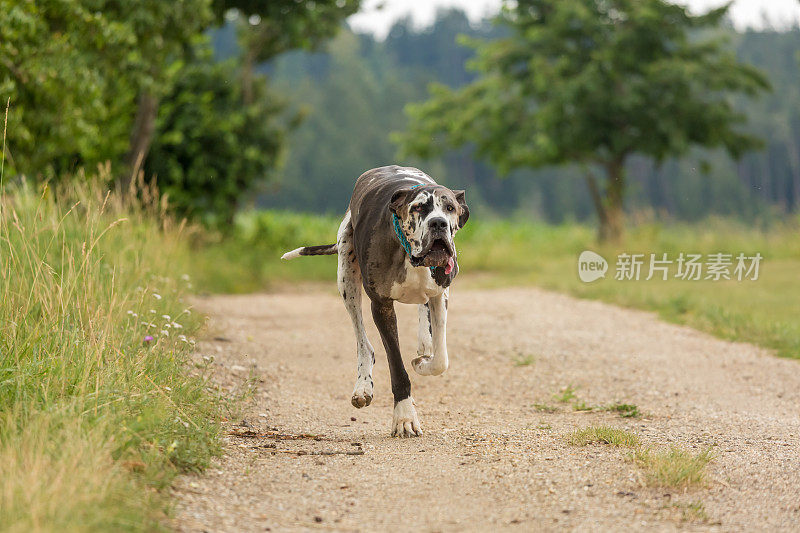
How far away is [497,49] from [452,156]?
140 ft

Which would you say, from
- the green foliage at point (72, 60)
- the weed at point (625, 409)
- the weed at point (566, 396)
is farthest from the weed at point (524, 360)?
the green foliage at point (72, 60)

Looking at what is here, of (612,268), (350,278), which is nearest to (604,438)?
(350,278)

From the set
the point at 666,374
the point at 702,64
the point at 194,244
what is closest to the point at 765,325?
the point at 666,374

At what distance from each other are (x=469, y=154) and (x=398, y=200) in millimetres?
41115

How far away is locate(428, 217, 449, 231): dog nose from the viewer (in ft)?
14.8

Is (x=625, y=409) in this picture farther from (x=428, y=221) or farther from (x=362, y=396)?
(x=428, y=221)

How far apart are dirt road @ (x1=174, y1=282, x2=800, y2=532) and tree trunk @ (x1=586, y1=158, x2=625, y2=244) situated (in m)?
12.1

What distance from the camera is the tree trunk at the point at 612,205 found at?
21688 mm

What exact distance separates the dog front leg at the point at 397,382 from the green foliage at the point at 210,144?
13.1 meters

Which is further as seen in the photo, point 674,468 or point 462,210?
point 462,210

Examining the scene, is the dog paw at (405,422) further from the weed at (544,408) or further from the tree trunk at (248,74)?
the tree trunk at (248,74)

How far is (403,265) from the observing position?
4941mm

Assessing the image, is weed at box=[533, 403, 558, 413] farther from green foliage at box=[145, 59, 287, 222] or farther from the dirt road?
green foliage at box=[145, 59, 287, 222]

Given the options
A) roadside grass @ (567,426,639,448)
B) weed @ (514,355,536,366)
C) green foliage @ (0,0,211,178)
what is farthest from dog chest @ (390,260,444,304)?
green foliage @ (0,0,211,178)
